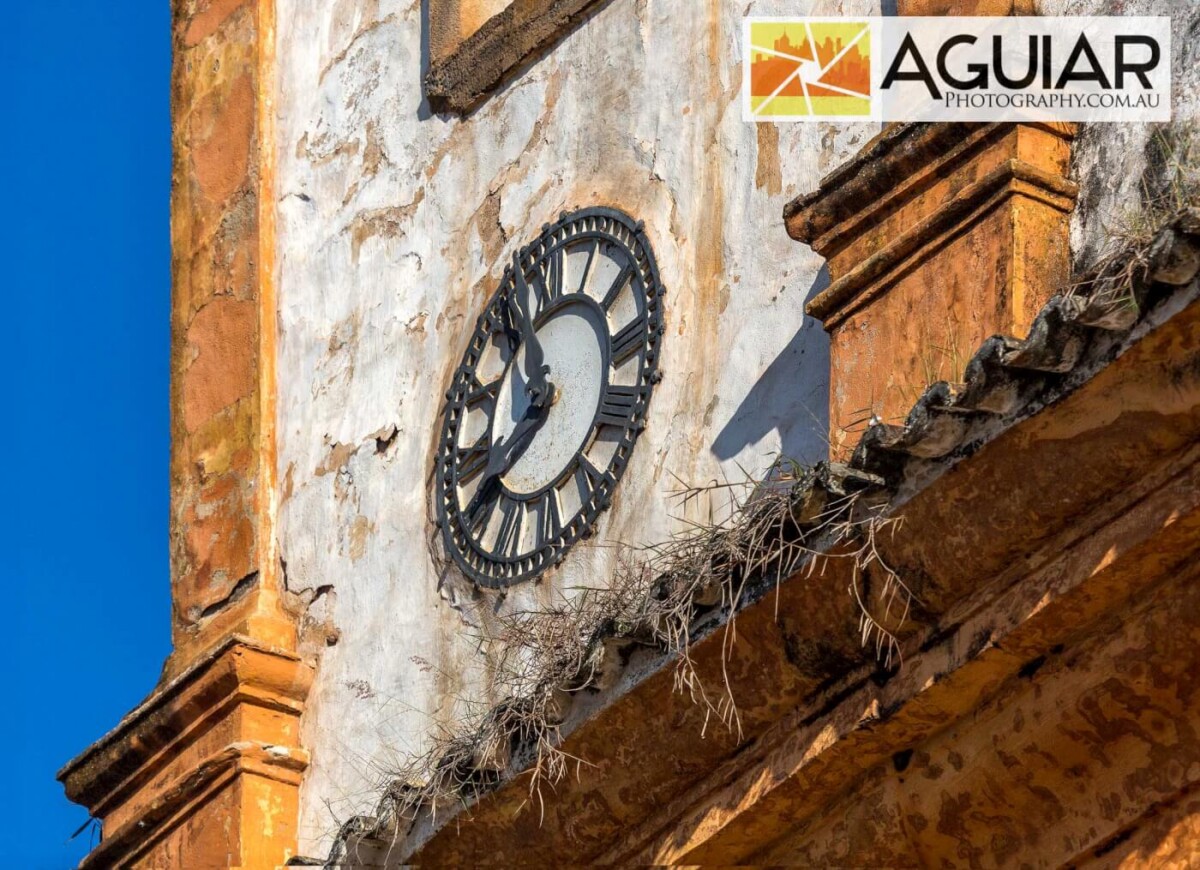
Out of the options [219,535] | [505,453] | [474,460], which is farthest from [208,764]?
[505,453]

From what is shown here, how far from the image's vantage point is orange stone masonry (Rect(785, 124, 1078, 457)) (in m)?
6.61

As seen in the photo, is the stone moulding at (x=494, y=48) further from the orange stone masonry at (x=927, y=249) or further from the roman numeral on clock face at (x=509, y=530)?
the orange stone masonry at (x=927, y=249)

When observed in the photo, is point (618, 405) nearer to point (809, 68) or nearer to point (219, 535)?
point (809, 68)

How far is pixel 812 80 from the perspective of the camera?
755cm

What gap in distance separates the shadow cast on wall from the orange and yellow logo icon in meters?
0.49

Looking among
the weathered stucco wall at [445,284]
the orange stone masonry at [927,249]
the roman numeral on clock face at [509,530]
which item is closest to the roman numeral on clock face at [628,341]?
the weathered stucco wall at [445,284]

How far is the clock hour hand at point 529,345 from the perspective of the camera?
317 inches

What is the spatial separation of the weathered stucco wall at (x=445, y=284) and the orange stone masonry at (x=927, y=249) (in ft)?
0.89

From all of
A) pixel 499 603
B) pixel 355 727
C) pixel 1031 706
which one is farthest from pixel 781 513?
pixel 355 727

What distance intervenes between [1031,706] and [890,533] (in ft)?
1.52

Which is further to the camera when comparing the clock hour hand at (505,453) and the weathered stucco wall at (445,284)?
the clock hour hand at (505,453)

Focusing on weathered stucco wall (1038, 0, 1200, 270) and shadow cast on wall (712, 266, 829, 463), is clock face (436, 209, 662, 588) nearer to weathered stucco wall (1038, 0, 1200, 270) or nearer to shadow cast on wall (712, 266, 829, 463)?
shadow cast on wall (712, 266, 829, 463)

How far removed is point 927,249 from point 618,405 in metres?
1.30
